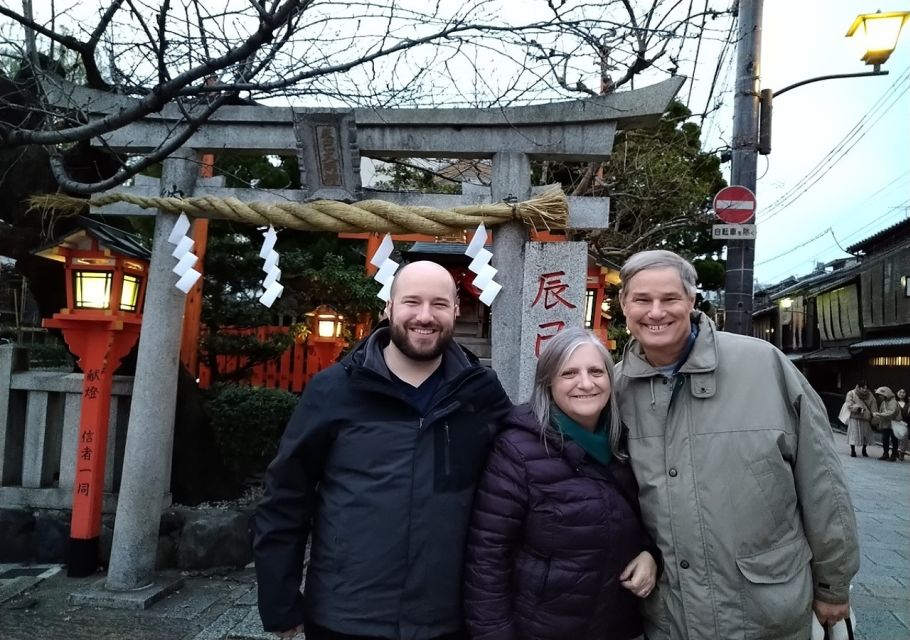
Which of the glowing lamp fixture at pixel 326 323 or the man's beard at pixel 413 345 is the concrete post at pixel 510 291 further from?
the glowing lamp fixture at pixel 326 323

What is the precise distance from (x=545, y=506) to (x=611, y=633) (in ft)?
1.93

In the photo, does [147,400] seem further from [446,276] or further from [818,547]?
[818,547]

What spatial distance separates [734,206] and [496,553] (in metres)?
5.00

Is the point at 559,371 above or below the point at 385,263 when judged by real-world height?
below

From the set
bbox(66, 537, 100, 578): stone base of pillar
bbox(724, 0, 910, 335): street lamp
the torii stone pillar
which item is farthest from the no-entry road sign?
bbox(66, 537, 100, 578): stone base of pillar

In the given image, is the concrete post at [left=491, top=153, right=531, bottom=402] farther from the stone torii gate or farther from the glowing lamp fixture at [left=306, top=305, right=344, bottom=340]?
the glowing lamp fixture at [left=306, top=305, right=344, bottom=340]

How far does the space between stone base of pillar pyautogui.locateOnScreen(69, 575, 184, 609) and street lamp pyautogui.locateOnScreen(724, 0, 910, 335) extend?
579cm

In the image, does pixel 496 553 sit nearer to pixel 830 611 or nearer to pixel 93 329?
pixel 830 611

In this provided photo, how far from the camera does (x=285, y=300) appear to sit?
9211 mm

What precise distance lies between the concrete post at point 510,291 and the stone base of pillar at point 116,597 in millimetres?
3233

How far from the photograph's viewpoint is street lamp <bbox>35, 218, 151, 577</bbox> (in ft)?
16.3

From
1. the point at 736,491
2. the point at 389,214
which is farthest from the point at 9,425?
the point at 736,491

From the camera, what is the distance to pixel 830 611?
2172mm

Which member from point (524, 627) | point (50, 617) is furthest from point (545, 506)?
point (50, 617)
